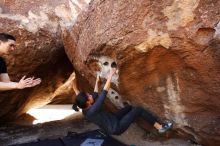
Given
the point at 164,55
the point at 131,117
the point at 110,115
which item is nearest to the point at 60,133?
the point at 110,115

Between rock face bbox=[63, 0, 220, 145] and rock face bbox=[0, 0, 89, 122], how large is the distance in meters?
1.26

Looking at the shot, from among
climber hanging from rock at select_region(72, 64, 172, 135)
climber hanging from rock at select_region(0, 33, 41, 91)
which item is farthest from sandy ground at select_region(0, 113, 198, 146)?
climber hanging from rock at select_region(0, 33, 41, 91)

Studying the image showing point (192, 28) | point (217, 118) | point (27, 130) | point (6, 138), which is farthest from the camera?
point (27, 130)

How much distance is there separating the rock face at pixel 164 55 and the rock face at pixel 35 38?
1.26 m

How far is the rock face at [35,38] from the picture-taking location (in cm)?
589

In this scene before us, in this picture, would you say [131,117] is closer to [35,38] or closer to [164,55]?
[164,55]

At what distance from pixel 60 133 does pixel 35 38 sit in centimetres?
176

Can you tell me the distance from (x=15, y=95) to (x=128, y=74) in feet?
9.83

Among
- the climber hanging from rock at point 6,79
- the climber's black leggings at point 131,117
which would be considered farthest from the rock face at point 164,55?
the climber hanging from rock at point 6,79

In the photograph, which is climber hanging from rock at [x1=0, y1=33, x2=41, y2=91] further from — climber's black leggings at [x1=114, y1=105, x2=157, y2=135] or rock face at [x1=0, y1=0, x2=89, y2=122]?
rock face at [x1=0, y1=0, x2=89, y2=122]

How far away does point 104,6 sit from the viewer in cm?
450

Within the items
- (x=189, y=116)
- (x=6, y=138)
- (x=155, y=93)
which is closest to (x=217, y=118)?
(x=189, y=116)

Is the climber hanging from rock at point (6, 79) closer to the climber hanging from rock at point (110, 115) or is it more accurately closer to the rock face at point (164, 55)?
the climber hanging from rock at point (110, 115)

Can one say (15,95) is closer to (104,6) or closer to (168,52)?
(104,6)
